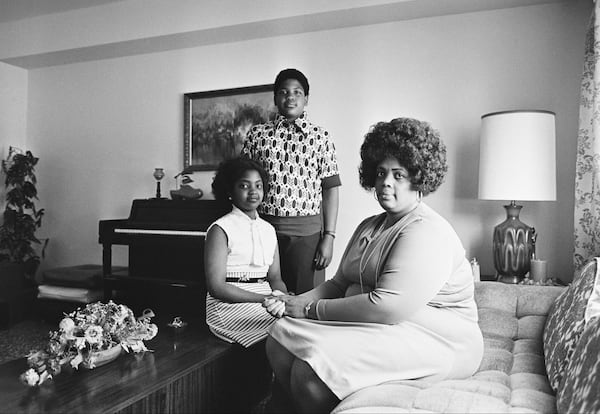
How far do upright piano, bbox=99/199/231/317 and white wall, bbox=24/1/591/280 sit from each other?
0.56m

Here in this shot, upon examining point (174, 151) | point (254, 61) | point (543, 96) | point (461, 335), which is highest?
point (254, 61)

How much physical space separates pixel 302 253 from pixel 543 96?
1873 millimetres

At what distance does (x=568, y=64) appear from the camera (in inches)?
124

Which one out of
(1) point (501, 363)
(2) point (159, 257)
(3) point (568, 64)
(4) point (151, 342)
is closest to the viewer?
(1) point (501, 363)

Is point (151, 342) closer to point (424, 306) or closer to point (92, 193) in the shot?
point (424, 306)

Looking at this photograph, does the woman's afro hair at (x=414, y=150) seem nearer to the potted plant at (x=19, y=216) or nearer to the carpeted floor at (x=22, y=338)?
the carpeted floor at (x=22, y=338)

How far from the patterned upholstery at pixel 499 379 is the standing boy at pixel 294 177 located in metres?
0.91

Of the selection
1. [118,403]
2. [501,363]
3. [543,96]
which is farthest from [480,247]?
[118,403]

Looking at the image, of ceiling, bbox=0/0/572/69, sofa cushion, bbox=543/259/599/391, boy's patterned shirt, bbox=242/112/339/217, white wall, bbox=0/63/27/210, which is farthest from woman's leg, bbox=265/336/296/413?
white wall, bbox=0/63/27/210

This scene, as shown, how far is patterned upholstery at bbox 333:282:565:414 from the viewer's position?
130cm

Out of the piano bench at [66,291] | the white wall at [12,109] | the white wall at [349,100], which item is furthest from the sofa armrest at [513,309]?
the white wall at [12,109]

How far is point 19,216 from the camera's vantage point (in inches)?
179

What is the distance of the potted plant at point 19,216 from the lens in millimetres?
4500

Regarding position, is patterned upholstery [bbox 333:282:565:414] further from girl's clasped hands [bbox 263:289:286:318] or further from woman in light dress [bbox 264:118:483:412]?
girl's clasped hands [bbox 263:289:286:318]
